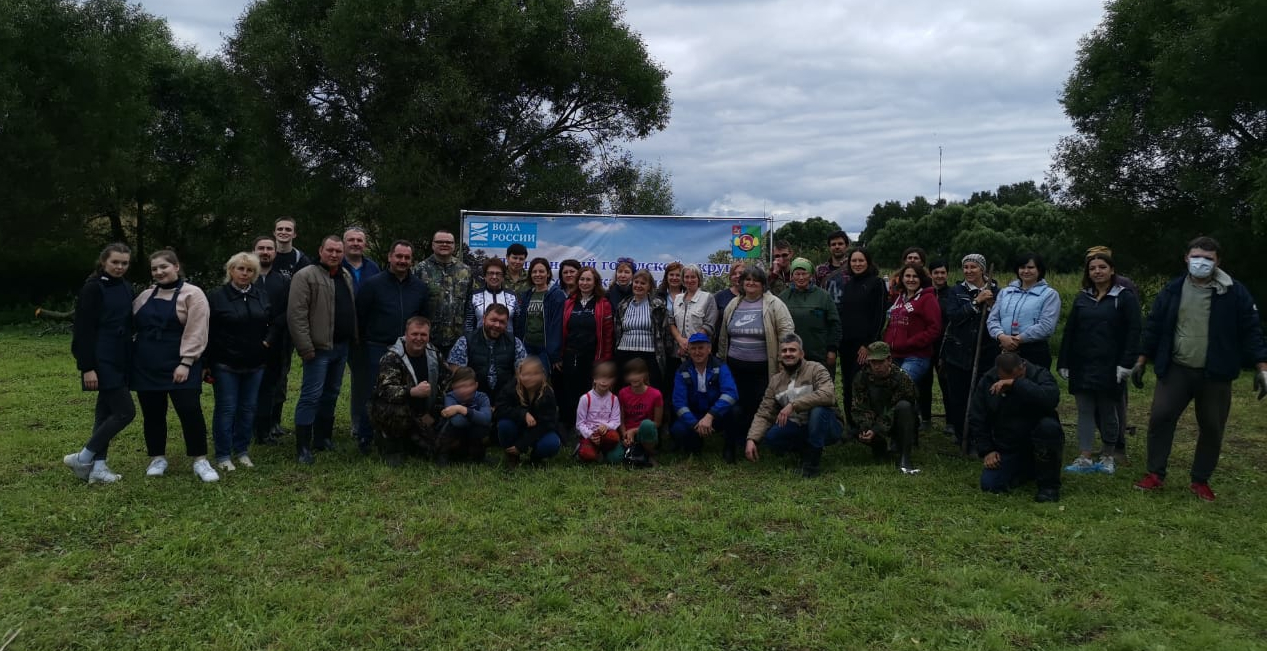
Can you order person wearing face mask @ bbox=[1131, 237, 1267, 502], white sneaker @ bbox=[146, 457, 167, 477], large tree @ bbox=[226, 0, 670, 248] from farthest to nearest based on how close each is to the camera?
1. large tree @ bbox=[226, 0, 670, 248]
2. white sneaker @ bbox=[146, 457, 167, 477]
3. person wearing face mask @ bbox=[1131, 237, 1267, 502]

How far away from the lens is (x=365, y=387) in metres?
6.91

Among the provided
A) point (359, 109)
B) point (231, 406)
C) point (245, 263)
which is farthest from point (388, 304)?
point (359, 109)

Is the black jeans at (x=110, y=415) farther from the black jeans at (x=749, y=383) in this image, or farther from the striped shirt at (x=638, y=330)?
the black jeans at (x=749, y=383)

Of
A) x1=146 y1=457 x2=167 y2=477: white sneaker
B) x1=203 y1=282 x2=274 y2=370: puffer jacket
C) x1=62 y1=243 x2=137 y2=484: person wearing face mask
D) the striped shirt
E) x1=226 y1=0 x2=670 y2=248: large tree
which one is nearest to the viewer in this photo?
x1=62 y1=243 x2=137 y2=484: person wearing face mask

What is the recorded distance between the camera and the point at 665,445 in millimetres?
7062

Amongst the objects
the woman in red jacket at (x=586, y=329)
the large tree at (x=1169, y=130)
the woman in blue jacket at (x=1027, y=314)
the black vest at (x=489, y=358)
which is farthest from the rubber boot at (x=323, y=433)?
the large tree at (x=1169, y=130)

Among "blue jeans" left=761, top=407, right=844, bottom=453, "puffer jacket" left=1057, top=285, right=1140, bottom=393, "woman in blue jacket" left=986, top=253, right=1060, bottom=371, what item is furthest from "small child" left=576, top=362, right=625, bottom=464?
"puffer jacket" left=1057, top=285, right=1140, bottom=393

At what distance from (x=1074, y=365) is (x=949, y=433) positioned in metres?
1.54

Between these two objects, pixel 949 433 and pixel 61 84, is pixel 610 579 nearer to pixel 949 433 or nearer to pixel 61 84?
pixel 949 433

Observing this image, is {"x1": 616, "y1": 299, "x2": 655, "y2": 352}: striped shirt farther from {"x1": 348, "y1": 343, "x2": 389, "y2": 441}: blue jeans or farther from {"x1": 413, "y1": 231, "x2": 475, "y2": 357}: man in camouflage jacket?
{"x1": 348, "y1": 343, "x2": 389, "y2": 441}: blue jeans

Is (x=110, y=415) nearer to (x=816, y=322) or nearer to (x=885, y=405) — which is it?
(x=816, y=322)

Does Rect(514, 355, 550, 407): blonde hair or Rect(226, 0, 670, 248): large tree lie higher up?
Rect(226, 0, 670, 248): large tree

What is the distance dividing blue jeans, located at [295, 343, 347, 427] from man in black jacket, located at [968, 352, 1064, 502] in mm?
5007

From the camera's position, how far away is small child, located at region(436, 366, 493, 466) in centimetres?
605
